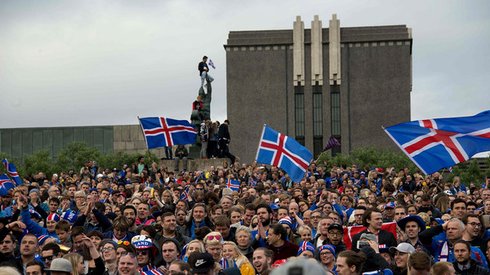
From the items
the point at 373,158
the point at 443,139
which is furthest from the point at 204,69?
the point at 373,158

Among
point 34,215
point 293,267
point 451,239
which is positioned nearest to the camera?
point 293,267

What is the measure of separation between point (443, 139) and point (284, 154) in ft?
17.3

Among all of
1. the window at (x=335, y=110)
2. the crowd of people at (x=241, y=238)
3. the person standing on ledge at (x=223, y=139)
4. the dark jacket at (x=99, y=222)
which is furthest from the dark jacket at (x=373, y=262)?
the window at (x=335, y=110)

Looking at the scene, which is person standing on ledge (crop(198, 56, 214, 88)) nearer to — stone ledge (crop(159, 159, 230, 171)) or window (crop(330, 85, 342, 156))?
stone ledge (crop(159, 159, 230, 171))

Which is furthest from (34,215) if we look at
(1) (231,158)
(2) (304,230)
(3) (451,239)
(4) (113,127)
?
(4) (113,127)

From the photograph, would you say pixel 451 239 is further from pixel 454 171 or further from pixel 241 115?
pixel 241 115

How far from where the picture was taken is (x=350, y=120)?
3036 inches

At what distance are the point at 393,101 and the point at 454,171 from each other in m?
18.6

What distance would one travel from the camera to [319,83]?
76250 mm

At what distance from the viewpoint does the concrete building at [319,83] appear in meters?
75.8

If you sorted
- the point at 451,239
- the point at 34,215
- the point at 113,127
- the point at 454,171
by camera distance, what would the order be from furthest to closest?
1. the point at 113,127
2. the point at 454,171
3. the point at 34,215
4. the point at 451,239

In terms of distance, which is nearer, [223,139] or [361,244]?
[361,244]

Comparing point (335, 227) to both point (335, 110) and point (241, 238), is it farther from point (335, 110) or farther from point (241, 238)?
point (335, 110)

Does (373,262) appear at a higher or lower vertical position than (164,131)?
lower
